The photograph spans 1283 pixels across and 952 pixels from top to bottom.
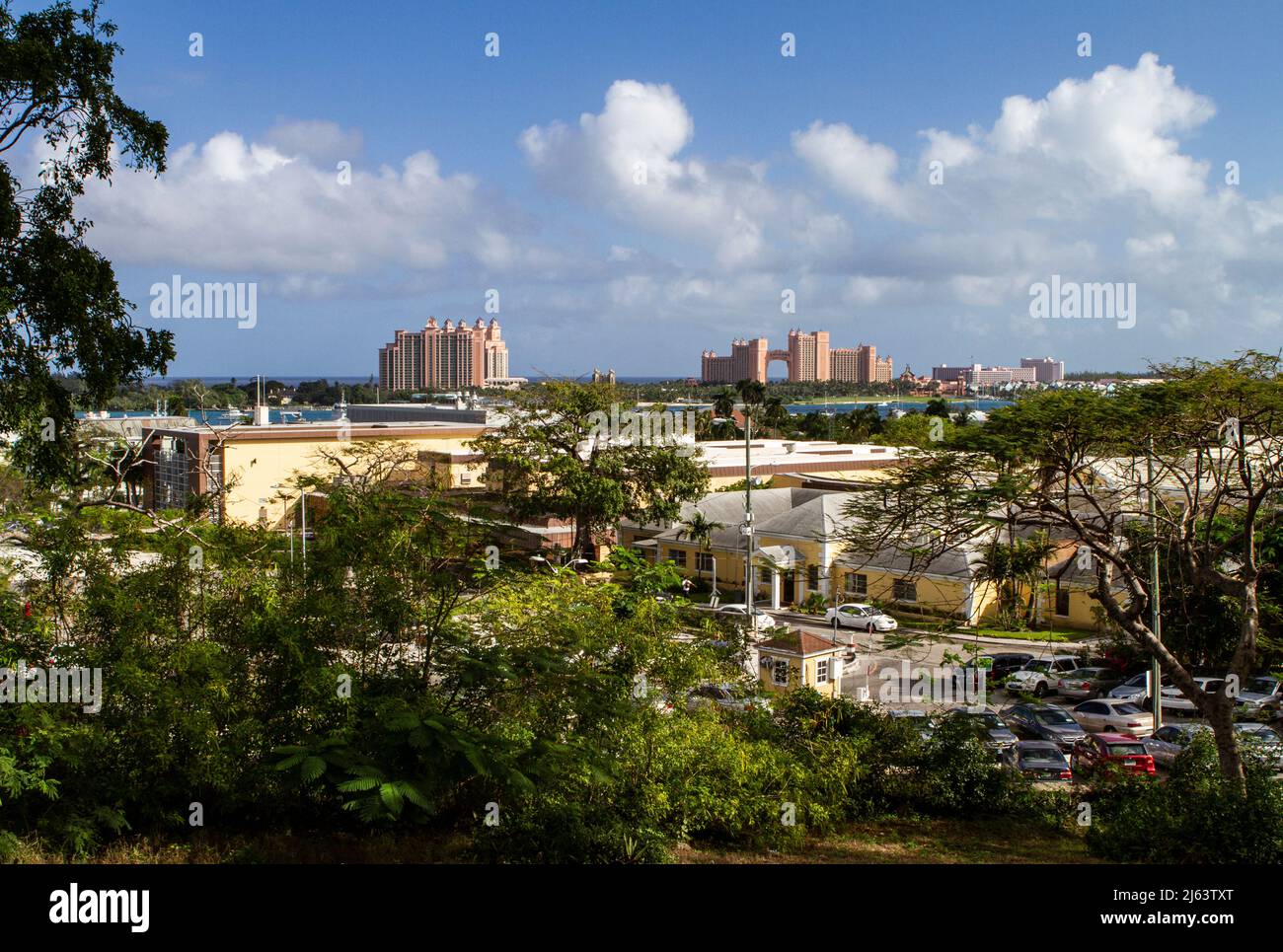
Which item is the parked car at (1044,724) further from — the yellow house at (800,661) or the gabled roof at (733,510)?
the gabled roof at (733,510)

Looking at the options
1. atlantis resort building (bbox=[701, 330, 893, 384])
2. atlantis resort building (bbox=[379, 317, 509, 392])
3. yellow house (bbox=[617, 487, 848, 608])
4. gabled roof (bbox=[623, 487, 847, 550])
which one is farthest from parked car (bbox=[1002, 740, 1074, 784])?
Answer: atlantis resort building (bbox=[701, 330, 893, 384])

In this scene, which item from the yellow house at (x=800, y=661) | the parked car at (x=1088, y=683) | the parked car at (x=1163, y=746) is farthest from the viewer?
the parked car at (x=1088, y=683)

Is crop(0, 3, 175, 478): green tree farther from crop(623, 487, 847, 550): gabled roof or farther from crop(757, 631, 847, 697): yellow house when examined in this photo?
crop(623, 487, 847, 550): gabled roof

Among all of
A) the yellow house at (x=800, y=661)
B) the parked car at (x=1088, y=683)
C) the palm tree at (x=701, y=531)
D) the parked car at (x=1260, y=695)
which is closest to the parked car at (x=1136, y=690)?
the parked car at (x=1088, y=683)

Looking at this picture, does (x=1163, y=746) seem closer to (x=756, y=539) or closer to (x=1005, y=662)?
Answer: (x=1005, y=662)

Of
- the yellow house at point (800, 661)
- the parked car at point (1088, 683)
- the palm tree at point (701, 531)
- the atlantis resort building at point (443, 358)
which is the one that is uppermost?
the atlantis resort building at point (443, 358)

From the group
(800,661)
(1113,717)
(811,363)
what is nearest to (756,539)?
(1113,717)

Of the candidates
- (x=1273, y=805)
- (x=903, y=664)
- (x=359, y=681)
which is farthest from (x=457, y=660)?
(x=903, y=664)
